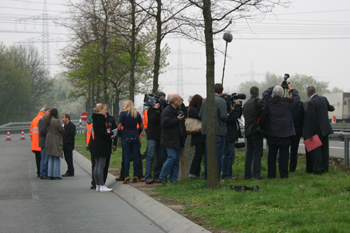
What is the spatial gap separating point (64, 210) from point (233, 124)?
14.6ft

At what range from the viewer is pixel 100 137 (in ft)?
34.9

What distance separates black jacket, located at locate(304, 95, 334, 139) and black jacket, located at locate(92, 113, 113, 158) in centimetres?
432

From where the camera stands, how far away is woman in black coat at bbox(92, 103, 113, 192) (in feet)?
34.4

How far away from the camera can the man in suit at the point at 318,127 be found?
1077cm

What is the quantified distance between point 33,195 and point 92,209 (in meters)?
2.22

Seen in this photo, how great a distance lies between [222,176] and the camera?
1121 cm

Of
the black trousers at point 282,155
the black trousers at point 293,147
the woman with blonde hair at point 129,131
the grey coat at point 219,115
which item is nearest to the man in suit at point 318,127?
the black trousers at point 293,147

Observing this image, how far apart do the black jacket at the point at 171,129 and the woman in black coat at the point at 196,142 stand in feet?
0.88

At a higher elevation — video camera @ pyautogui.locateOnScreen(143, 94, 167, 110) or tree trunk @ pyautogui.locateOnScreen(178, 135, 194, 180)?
video camera @ pyautogui.locateOnScreen(143, 94, 167, 110)

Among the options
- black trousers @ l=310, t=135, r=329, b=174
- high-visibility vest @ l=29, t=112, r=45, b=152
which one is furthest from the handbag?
high-visibility vest @ l=29, t=112, r=45, b=152

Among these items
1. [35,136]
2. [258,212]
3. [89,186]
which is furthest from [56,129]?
[258,212]

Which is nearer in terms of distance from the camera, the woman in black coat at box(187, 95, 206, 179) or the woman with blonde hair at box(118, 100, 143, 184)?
the woman in black coat at box(187, 95, 206, 179)

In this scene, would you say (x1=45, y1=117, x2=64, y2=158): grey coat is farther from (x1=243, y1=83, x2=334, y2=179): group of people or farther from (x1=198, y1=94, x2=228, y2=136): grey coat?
(x1=243, y1=83, x2=334, y2=179): group of people

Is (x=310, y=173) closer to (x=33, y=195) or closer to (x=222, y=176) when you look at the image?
(x=222, y=176)
